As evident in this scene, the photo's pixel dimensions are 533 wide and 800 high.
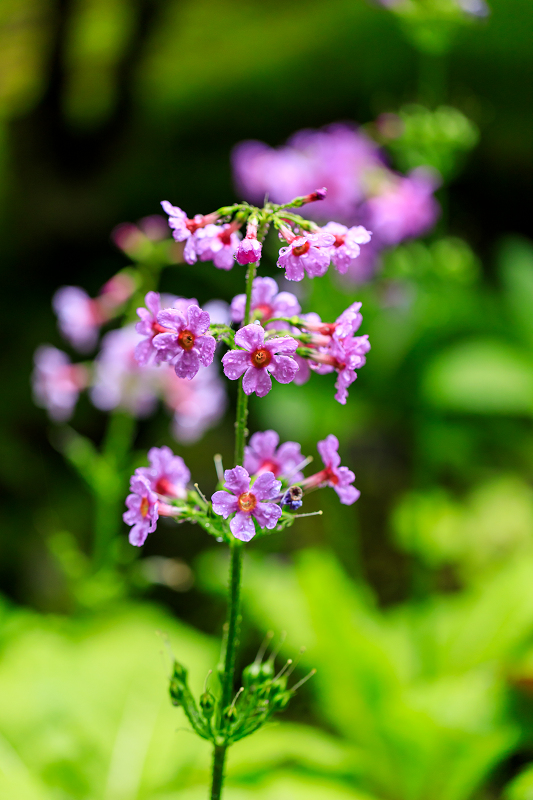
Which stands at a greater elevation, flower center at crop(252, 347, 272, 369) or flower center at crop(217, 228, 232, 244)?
flower center at crop(217, 228, 232, 244)

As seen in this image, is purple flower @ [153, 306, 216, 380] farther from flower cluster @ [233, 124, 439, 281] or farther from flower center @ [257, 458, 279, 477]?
flower cluster @ [233, 124, 439, 281]

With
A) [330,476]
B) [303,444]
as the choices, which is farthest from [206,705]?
[303,444]

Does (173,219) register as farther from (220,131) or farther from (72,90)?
(72,90)

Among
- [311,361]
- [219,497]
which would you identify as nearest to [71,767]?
[219,497]

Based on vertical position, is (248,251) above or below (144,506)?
above

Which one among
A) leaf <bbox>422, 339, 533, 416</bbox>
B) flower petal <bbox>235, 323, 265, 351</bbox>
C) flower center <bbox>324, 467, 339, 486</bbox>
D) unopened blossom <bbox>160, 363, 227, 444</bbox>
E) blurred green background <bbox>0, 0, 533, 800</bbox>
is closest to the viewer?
flower petal <bbox>235, 323, 265, 351</bbox>

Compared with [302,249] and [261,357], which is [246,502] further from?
[302,249]

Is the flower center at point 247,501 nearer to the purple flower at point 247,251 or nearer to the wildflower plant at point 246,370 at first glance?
the wildflower plant at point 246,370

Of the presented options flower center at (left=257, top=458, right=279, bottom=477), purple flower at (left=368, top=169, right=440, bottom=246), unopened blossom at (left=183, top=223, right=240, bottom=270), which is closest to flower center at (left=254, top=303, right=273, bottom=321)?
unopened blossom at (left=183, top=223, right=240, bottom=270)
